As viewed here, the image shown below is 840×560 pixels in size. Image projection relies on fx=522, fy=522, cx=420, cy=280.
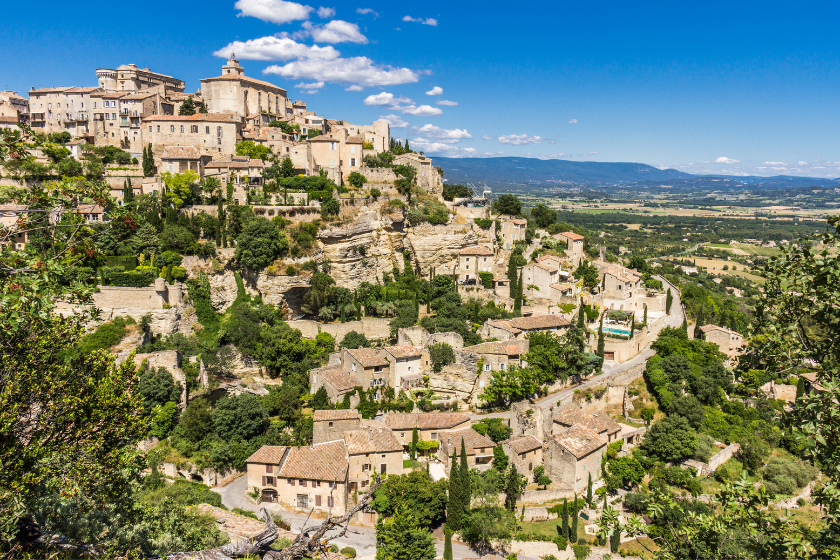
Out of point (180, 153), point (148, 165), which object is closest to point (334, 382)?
point (148, 165)

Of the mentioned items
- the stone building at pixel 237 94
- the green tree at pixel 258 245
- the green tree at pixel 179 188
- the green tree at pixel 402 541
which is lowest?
the green tree at pixel 402 541

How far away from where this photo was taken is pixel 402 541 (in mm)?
22344

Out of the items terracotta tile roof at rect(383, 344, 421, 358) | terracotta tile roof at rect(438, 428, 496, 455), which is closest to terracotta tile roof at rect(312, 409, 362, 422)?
terracotta tile roof at rect(383, 344, 421, 358)

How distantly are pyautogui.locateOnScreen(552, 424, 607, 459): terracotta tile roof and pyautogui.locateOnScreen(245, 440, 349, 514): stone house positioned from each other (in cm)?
1227

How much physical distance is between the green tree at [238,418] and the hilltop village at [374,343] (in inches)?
4.7

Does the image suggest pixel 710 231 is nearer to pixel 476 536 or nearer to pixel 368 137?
pixel 368 137

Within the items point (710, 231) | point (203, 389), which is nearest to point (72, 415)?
point (203, 389)

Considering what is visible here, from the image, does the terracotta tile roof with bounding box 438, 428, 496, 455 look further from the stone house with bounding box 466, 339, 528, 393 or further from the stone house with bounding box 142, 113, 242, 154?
the stone house with bounding box 142, 113, 242, 154

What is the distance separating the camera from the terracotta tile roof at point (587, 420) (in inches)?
1254

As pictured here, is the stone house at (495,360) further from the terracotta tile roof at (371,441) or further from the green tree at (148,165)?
the green tree at (148,165)

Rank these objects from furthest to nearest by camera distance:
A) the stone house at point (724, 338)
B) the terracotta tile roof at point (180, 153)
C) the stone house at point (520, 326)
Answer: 1. the terracotta tile roof at point (180, 153)
2. the stone house at point (724, 338)
3. the stone house at point (520, 326)

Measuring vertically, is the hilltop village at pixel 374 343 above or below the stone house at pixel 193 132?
below

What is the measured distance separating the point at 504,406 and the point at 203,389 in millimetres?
19528

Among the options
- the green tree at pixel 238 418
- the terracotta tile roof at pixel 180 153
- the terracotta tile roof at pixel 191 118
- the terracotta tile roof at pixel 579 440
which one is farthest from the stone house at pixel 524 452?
the terracotta tile roof at pixel 191 118
